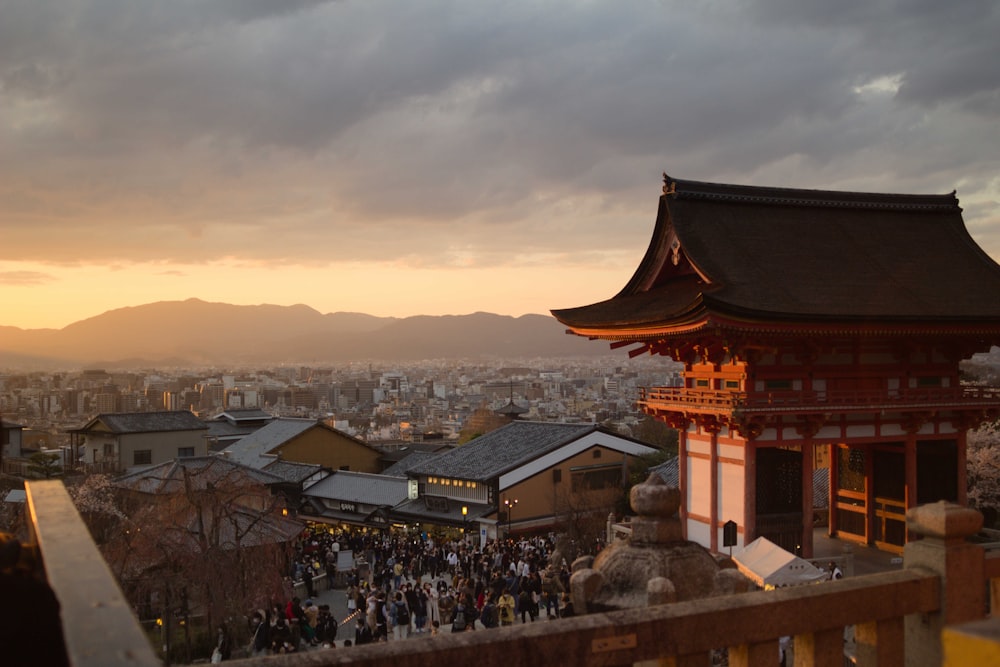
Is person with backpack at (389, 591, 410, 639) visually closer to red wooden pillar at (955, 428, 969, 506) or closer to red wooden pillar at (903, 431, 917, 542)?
red wooden pillar at (903, 431, 917, 542)

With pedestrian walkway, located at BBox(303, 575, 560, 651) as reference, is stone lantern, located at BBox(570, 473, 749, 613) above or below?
above

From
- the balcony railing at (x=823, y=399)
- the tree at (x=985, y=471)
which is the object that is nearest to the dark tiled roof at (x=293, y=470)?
the balcony railing at (x=823, y=399)

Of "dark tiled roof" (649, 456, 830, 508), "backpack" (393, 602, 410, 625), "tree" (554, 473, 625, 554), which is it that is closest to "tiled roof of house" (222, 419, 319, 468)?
"tree" (554, 473, 625, 554)

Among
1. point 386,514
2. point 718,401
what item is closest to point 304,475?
point 386,514

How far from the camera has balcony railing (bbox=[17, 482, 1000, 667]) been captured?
2342mm

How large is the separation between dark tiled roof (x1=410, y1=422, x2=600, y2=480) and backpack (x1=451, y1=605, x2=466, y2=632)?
15.8 metres

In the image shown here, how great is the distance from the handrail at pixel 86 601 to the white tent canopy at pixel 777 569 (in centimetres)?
1361

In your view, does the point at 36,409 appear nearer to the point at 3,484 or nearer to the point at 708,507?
the point at 3,484

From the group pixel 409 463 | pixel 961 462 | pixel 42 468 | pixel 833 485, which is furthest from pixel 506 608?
pixel 42 468

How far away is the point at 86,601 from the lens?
2.05m

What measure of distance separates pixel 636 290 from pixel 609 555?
18173 millimetres

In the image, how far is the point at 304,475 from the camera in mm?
42531

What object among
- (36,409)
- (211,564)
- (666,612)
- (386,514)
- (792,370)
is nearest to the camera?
(666,612)

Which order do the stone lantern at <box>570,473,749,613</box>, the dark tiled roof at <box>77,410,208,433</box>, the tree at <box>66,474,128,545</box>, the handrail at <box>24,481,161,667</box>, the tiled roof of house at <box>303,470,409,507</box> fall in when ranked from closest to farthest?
the handrail at <box>24,481,161,667</box>, the stone lantern at <box>570,473,749,613</box>, the tree at <box>66,474,128,545</box>, the tiled roof of house at <box>303,470,409,507</box>, the dark tiled roof at <box>77,410,208,433</box>
